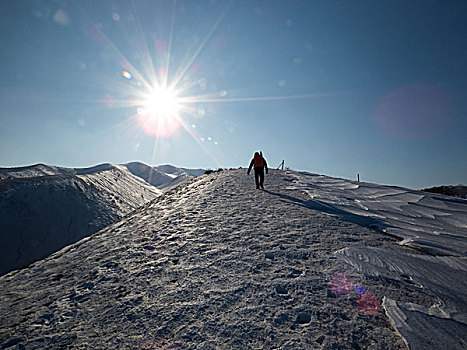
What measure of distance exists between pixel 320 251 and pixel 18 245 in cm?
2059

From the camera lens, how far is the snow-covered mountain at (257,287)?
8.40 ft

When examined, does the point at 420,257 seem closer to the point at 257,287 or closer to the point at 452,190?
the point at 257,287

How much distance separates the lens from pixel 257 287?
3.45 meters

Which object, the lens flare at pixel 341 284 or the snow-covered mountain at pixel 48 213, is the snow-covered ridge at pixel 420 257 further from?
the snow-covered mountain at pixel 48 213

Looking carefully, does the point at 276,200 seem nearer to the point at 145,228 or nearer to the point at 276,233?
the point at 276,233

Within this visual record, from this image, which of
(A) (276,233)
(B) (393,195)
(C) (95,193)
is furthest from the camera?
(C) (95,193)

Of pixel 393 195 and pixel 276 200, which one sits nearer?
pixel 276 200

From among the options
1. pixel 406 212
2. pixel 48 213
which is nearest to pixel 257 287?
pixel 406 212

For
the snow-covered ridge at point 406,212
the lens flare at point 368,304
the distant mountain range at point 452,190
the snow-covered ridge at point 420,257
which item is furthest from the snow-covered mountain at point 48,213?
the distant mountain range at point 452,190

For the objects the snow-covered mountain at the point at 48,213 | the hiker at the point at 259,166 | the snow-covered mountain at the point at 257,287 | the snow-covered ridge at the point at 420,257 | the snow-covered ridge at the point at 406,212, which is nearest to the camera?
the snow-covered ridge at the point at 420,257

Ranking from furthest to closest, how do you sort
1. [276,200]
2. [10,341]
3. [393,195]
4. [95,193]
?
[95,193]
[393,195]
[276,200]
[10,341]

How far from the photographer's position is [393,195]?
9.31 meters

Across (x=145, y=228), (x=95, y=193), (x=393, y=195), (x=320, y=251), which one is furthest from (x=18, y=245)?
(x=393, y=195)

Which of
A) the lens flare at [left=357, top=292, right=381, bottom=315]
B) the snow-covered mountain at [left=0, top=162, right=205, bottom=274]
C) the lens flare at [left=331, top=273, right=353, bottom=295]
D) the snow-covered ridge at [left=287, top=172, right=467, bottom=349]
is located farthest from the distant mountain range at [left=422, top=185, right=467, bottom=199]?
the snow-covered mountain at [left=0, top=162, right=205, bottom=274]
